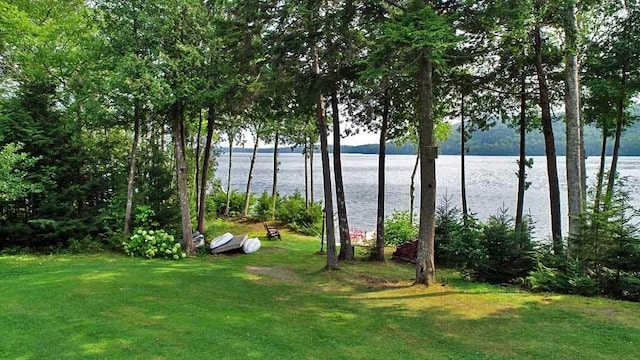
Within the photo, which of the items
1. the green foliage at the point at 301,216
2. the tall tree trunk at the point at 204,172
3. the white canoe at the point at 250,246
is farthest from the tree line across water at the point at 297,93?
the green foliage at the point at 301,216

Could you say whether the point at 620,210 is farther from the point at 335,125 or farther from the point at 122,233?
the point at 122,233

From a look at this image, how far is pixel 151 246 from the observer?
41.0ft

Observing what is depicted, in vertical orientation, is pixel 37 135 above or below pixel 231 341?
above

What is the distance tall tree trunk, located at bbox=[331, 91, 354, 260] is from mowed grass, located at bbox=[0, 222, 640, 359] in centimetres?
265

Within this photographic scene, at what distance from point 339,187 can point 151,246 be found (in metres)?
5.68

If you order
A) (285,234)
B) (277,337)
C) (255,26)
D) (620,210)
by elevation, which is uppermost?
(255,26)

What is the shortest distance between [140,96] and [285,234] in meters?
10.9

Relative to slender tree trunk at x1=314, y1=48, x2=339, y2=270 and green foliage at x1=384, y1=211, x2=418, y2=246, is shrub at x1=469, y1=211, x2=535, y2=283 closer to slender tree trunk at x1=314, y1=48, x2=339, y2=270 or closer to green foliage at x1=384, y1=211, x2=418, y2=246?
slender tree trunk at x1=314, y1=48, x2=339, y2=270

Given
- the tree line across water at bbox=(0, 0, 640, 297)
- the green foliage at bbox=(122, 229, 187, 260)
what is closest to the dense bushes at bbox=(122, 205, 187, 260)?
the green foliage at bbox=(122, 229, 187, 260)

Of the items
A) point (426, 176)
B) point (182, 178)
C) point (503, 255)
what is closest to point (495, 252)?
point (503, 255)

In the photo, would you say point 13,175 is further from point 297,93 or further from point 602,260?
point 602,260

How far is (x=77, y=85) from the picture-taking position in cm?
1279

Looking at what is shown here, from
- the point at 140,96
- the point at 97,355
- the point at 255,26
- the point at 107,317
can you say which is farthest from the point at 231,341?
the point at 140,96

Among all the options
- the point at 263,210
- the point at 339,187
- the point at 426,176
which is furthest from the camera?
the point at 263,210
